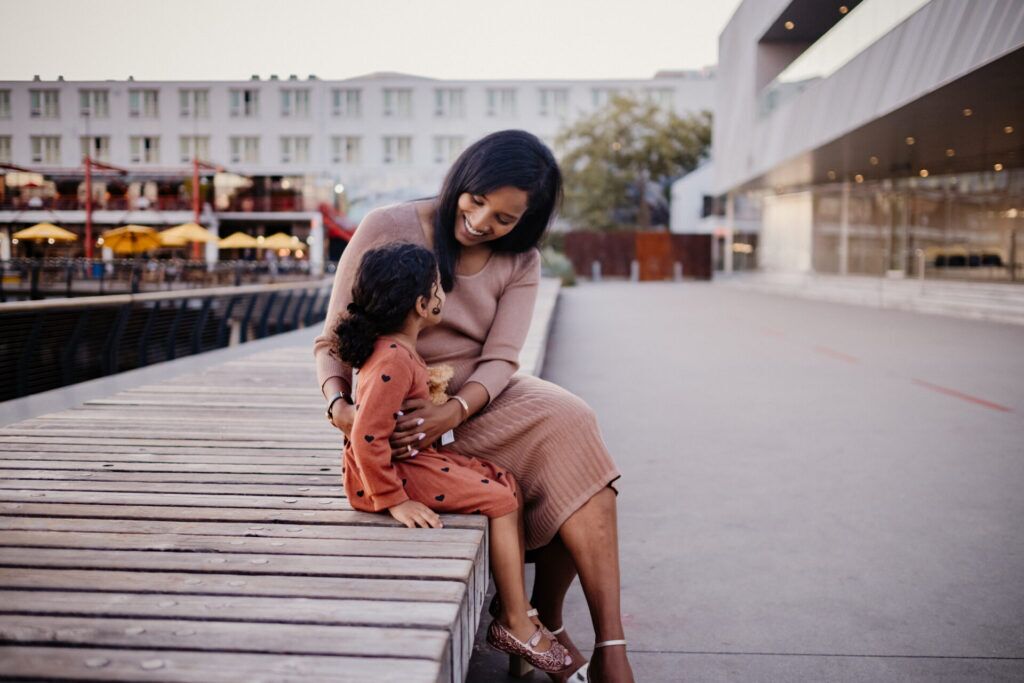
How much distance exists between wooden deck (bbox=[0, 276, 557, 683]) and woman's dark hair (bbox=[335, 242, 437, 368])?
1.48ft

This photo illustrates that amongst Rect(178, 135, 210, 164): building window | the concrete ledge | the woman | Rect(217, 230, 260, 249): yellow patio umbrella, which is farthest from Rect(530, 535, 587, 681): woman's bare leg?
Rect(178, 135, 210, 164): building window

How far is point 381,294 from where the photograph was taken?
220 centimetres

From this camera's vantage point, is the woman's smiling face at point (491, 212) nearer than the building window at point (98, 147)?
Yes

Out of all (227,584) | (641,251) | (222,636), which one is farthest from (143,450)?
(641,251)

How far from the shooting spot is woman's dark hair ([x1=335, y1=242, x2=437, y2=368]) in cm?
220

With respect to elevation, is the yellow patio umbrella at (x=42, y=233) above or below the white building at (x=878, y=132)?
below

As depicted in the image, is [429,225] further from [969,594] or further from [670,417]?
[670,417]

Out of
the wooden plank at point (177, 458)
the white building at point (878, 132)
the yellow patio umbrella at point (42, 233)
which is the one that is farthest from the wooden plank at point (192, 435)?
the yellow patio umbrella at point (42, 233)

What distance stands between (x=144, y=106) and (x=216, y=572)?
181ft

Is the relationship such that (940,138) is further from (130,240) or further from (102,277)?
(130,240)

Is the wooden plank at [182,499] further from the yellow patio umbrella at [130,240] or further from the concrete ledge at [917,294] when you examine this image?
the yellow patio umbrella at [130,240]

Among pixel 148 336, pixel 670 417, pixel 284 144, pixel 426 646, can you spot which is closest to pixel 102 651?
pixel 426 646

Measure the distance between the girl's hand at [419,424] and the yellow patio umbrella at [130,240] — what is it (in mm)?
31310

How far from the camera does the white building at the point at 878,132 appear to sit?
1362 centimetres
